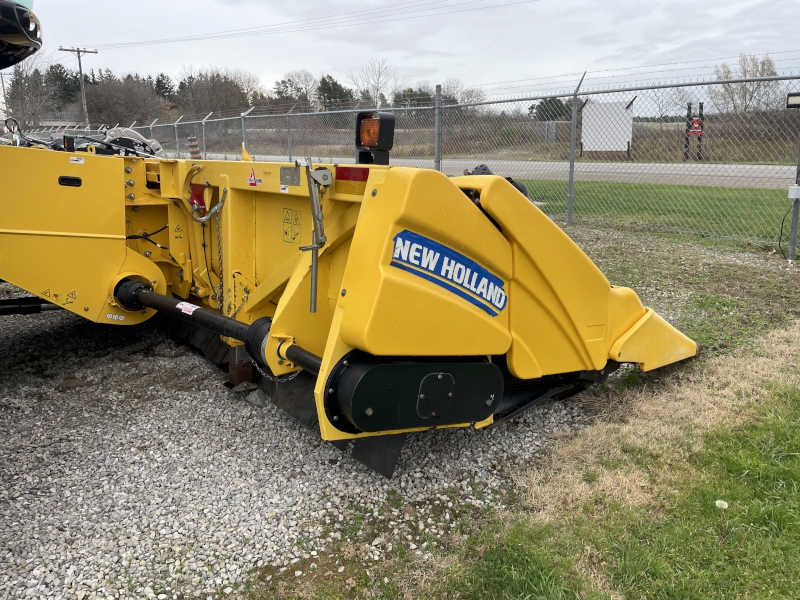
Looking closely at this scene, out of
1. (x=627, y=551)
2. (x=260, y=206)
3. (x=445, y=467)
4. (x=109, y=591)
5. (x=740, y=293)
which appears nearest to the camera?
(x=109, y=591)

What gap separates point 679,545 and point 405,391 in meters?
1.20

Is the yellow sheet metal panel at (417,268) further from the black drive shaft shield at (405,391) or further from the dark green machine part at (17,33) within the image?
the dark green machine part at (17,33)

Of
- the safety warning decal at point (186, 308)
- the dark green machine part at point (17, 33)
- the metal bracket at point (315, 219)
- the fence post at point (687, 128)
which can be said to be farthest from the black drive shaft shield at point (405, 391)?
the fence post at point (687, 128)

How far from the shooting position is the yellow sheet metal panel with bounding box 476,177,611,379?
2.55 metres

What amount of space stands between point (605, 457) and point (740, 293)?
3503mm

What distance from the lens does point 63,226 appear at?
3.81 m

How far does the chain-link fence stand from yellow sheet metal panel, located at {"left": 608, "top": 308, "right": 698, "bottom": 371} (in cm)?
462

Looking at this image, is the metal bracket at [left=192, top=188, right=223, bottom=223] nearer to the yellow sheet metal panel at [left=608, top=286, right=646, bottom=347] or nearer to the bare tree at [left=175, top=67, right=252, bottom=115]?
the yellow sheet metal panel at [left=608, top=286, right=646, bottom=347]

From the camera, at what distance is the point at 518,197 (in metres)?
2.57

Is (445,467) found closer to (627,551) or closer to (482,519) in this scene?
(482,519)

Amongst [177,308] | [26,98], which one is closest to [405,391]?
[177,308]

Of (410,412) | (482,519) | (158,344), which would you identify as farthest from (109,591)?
(158,344)

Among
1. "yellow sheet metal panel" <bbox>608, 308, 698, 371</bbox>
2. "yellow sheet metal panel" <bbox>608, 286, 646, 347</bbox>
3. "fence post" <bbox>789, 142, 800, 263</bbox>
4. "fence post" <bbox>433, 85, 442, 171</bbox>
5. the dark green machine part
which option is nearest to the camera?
the dark green machine part

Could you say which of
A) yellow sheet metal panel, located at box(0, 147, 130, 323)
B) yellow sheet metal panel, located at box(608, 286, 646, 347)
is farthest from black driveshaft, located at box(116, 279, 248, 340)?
yellow sheet metal panel, located at box(608, 286, 646, 347)
